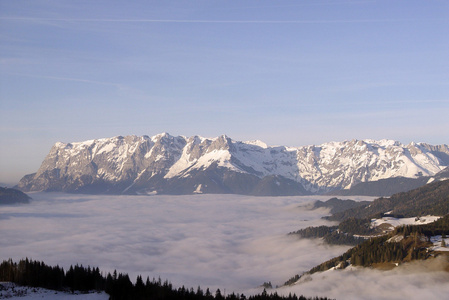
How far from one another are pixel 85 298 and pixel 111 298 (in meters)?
9.93

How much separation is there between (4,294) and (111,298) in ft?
129

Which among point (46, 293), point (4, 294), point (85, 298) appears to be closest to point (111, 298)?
point (85, 298)

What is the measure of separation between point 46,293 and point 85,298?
628 inches

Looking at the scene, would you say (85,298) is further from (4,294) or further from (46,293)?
(4,294)

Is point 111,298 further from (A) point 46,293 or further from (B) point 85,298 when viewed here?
(A) point 46,293

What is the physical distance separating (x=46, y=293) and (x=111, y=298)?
2551cm

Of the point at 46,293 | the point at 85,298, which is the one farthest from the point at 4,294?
the point at 85,298

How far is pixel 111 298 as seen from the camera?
655 ft

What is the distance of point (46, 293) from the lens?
652ft

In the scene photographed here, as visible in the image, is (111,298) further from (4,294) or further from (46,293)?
(4,294)

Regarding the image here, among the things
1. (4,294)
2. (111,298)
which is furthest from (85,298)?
(4,294)

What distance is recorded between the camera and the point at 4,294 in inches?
7407

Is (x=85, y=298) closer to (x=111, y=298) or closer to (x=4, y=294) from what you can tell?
(x=111, y=298)
